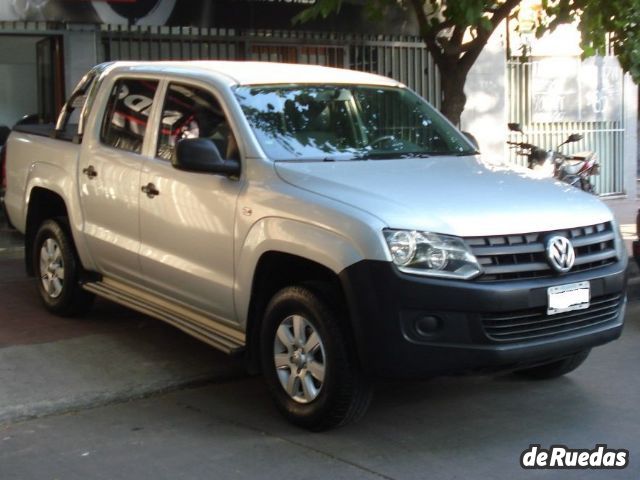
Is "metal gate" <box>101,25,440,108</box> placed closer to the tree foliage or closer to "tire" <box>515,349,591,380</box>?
the tree foliage

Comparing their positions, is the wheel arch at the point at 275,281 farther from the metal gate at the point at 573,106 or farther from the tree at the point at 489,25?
the metal gate at the point at 573,106

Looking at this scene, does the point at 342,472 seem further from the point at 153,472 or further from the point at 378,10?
the point at 378,10

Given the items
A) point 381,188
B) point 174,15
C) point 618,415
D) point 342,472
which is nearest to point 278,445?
point 342,472

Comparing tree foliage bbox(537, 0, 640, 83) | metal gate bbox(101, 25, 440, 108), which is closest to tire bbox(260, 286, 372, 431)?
tree foliage bbox(537, 0, 640, 83)

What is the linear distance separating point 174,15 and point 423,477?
8345mm

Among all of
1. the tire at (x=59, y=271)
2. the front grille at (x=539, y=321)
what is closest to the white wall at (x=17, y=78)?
the tire at (x=59, y=271)

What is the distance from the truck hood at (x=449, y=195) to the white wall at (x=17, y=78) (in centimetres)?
754

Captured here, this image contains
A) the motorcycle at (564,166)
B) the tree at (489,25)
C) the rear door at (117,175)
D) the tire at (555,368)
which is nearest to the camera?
the tire at (555,368)

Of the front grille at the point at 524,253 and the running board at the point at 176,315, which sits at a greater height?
the front grille at the point at 524,253

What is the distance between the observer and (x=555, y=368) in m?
6.52

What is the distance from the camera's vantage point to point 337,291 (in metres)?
5.37

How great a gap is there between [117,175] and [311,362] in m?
2.37

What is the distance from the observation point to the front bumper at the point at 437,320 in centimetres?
502

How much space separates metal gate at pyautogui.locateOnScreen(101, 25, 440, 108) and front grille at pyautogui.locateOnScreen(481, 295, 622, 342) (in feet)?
26.0
